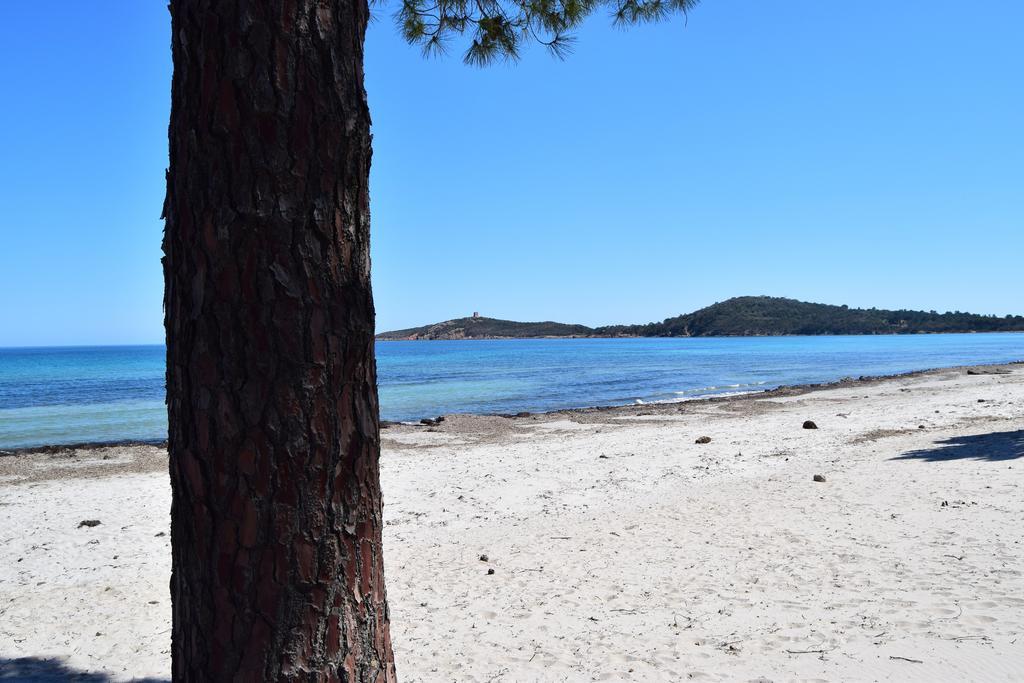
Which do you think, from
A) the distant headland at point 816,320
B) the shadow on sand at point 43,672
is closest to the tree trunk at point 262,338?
the shadow on sand at point 43,672

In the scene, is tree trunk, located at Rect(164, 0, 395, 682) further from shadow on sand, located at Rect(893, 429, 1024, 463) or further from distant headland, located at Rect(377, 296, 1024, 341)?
distant headland, located at Rect(377, 296, 1024, 341)

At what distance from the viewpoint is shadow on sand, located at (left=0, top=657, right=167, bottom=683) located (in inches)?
157

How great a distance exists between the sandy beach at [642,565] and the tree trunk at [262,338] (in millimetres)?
2081

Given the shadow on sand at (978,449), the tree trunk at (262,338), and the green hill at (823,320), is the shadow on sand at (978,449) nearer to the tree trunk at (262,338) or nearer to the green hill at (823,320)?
the tree trunk at (262,338)

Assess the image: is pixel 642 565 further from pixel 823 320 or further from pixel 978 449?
pixel 823 320

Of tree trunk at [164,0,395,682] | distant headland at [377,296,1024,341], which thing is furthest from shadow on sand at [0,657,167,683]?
distant headland at [377,296,1024,341]

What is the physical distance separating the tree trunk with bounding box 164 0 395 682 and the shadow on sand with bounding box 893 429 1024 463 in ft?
30.8

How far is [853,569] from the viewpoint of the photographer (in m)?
5.28

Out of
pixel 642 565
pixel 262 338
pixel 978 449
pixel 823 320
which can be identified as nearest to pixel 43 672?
pixel 262 338

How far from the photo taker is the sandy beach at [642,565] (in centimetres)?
402

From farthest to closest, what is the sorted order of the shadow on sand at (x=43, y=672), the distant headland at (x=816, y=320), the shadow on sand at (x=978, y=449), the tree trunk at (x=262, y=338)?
the distant headland at (x=816, y=320) < the shadow on sand at (x=978, y=449) < the shadow on sand at (x=43, y=672) < the tree trunk at (x=262, y=338)

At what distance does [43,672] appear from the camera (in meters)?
4.10

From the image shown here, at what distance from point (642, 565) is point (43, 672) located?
409 centimetres

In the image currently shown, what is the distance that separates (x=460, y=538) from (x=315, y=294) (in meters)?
5.30
